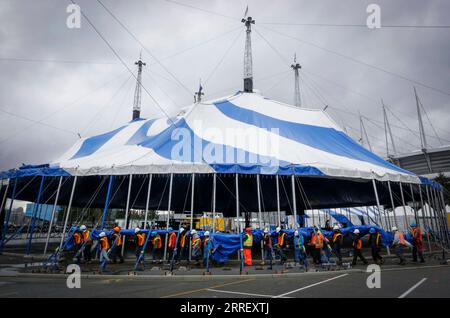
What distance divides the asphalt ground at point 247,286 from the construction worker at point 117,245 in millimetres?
2405

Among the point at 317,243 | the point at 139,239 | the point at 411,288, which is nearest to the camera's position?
the point at 411,288

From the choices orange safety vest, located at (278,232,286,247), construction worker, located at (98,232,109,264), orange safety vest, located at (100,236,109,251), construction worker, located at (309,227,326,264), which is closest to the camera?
construction worker, located at (98,232,109,264)

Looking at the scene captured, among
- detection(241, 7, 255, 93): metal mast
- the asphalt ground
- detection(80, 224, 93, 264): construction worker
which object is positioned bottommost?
the asphalt ground

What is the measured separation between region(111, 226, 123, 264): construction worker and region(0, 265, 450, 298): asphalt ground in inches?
94.7

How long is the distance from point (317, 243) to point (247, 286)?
14.4 feet

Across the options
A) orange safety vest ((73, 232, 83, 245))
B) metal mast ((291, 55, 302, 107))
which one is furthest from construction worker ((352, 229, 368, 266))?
metal mast ((291, 55, 302, 107))

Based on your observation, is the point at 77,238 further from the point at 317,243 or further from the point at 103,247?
the point at 317,243

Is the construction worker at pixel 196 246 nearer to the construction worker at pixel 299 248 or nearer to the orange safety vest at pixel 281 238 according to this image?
the orange safety vest at pixel 281 238

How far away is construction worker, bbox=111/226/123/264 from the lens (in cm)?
1124

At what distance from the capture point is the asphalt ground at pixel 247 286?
6.32m

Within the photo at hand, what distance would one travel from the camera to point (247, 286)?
7.43m

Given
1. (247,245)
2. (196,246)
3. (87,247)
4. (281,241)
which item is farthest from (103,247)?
(281,241)

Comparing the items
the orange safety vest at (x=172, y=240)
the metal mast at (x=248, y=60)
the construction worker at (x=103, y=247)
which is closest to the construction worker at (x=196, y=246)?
the orange safety vest at (x=172, y=240)

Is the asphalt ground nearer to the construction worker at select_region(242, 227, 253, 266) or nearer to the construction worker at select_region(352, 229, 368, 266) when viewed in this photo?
the construction worker at select_region(352, 229, 368, 266)
